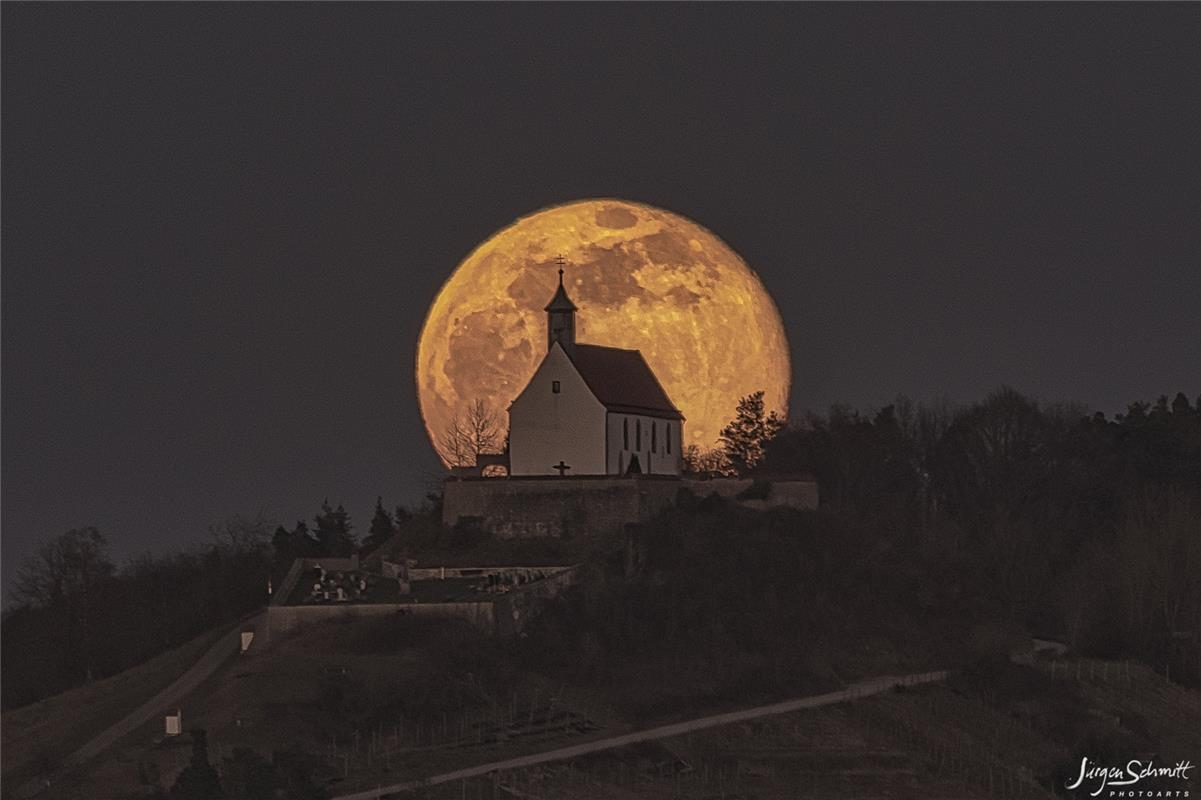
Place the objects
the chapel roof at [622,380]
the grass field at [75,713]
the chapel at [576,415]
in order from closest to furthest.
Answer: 1. the grass field at [75,713]
2. the chapel at [576,415]
3. the chapel roof at [622,380]

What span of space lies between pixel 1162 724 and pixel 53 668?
104ft

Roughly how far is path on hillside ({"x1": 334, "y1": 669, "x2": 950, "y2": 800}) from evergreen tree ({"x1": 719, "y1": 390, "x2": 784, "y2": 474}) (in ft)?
45.7

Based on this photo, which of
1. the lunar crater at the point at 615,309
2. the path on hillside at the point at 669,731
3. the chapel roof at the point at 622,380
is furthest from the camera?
the lunar crater at the point at 615,309

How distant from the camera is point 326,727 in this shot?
9238 cm

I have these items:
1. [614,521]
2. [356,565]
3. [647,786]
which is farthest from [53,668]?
[647,786]

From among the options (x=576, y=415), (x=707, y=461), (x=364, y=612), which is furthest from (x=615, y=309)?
(x=364, y=612)

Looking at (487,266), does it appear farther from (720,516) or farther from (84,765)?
(84,765)

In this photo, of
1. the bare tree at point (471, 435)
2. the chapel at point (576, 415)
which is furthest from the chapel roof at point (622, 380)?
the bare tree at point (471, 435)

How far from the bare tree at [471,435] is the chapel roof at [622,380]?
406 centimetres

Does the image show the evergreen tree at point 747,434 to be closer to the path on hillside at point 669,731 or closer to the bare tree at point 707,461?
the bare tree at point 707,461

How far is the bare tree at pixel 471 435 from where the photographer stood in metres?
113

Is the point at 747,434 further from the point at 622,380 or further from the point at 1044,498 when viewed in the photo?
the point at 1044,498

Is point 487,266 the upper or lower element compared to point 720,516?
upper

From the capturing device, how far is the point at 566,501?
10712 cm
